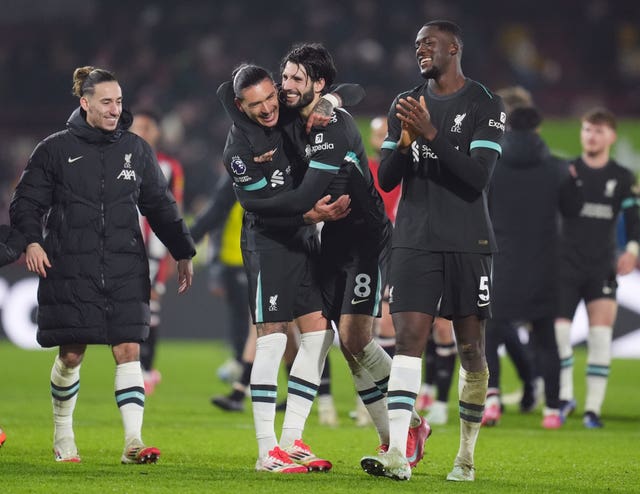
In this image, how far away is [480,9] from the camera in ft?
75.2

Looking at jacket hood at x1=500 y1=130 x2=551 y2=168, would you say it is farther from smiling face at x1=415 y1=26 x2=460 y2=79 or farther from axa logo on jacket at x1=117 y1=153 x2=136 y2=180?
axa logo on jacket at x1=117 y1=153 x2=136 y2=180

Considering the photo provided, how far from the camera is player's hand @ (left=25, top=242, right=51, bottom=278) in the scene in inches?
253

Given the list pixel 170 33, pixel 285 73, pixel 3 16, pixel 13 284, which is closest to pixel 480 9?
pixel 170 33

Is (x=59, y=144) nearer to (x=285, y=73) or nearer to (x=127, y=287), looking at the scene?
(x=127, y=287)

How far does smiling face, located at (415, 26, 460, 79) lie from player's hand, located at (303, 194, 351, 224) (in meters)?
0.76

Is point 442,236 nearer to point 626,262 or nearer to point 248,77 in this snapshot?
point 248,77

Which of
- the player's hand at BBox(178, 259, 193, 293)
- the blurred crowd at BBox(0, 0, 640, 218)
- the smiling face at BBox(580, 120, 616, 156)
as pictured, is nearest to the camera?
the player's hand at BBox(178, 259, 193, 293)

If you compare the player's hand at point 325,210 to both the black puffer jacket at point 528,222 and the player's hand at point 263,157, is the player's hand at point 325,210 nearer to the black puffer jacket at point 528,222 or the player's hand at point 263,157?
the player's hand at point 263,157

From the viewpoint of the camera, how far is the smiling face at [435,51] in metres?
6.11

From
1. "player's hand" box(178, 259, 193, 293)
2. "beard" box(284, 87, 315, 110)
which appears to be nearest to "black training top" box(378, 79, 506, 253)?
"beard" box(284, 87, 315, 110)

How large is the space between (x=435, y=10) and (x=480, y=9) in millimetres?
977

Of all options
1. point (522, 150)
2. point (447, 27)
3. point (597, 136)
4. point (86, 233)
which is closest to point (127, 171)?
point (86, 233)

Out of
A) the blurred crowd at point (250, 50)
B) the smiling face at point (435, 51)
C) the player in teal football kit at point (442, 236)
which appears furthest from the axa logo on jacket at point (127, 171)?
the blurred crowd at point (250, 50)

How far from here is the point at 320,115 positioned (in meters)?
6.34
